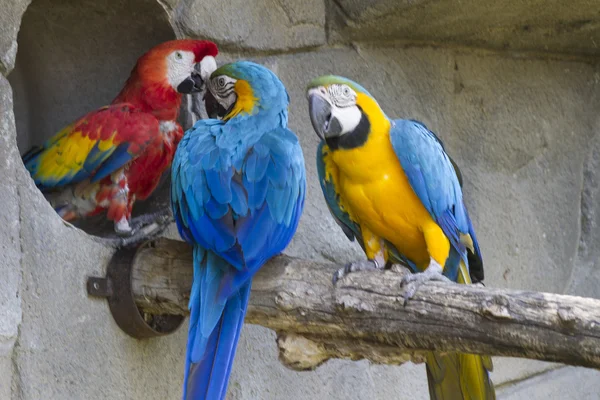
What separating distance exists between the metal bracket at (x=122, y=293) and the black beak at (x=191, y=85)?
435 mm

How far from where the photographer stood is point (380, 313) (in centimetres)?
148

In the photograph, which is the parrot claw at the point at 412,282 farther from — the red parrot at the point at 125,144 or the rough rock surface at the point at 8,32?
the rough rock surface at the point at 8,32

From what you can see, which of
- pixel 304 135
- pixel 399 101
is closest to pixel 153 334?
pixel 304 135

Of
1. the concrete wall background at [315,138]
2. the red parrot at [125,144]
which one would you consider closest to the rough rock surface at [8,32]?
the concrete wall background at [315,138]

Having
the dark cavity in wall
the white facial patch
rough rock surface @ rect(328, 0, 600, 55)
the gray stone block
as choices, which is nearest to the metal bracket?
the dark cavity in wall

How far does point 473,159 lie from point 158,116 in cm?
97

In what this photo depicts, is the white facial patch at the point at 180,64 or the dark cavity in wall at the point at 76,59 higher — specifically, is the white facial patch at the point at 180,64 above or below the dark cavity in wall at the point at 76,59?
below

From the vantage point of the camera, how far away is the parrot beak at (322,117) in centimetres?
169

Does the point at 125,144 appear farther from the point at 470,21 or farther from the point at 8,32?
the point at 470,21

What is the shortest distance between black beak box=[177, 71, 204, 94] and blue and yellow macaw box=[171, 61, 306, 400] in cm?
24

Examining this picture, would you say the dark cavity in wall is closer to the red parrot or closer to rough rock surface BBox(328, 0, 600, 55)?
the red parrot


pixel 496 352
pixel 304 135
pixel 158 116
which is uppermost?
pixel 304 135

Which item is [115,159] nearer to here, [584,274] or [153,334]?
[153,334]

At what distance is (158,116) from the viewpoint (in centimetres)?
199
